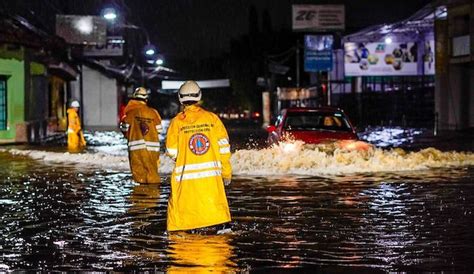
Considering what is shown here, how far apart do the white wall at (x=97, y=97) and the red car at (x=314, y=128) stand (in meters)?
41.3

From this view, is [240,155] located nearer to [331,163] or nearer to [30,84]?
[331,163]

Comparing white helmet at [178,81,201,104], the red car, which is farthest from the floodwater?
white helmet at [178,81,201,104]

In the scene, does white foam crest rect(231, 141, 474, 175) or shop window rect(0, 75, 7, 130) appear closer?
white foam crest rect(231, 141, 474, 175)

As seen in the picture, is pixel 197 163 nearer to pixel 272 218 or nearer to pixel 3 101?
pixel 272 218

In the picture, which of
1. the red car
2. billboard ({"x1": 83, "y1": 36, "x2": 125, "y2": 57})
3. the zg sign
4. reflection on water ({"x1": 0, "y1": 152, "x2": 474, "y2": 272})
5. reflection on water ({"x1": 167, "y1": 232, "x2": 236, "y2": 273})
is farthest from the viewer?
the zg sign

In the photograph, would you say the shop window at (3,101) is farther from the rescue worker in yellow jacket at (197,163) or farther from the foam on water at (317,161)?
the rescue worker in yellow jacket at (197,163)

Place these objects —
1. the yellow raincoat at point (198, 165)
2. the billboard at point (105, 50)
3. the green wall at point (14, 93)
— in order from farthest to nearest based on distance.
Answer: the billboard at point (105, 50) < the green wall at point (14, 93) < the yellow raincoat at point (198, 165)

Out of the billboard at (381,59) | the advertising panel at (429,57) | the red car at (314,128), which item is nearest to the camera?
the red car at (314,128)

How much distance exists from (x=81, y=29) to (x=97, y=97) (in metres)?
19.6

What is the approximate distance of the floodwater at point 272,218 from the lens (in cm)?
809

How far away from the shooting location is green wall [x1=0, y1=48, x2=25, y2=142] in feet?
101

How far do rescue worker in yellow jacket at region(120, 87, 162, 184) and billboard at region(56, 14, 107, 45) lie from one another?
26397 millimetres

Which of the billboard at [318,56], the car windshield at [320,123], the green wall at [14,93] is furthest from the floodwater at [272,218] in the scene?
the billboard at [318,56]

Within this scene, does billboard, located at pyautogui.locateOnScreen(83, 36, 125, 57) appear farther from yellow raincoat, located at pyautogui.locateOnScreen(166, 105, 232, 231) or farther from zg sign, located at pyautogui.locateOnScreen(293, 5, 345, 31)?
yellow raincoat, located at pyautogui.locateOnScreen(166, 105, 232, 231)
